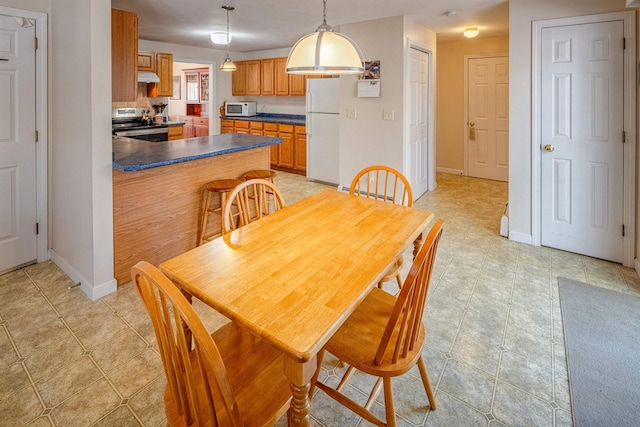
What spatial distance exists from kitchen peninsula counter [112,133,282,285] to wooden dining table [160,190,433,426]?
1264mm

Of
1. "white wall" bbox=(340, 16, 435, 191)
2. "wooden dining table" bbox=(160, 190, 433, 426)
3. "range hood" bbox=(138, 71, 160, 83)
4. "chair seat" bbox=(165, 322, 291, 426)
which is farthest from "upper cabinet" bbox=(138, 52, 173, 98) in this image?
"chair seat" bbox=(165, 322, 291, 426)

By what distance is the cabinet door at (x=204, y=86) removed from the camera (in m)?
A: 8.98

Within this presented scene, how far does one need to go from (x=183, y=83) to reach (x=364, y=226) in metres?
9.13

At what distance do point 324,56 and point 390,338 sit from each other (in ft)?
4.06

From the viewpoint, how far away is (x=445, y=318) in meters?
2.37

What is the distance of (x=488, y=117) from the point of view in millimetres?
6102

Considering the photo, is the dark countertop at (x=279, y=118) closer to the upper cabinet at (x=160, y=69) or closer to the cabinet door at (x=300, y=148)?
the cabinet door at (x=300, y=148)

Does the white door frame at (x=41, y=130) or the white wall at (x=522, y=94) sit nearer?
the white door frame at (x=41, y=130)

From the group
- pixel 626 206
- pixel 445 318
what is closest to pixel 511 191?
pixel 626 206

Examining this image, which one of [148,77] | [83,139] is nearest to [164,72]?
[148,77]

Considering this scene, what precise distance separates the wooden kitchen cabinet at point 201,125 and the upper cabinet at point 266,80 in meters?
1.37

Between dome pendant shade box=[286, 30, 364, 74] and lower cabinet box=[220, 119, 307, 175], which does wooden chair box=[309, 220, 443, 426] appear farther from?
lower cabinet box=[220, 119, 307, 175]

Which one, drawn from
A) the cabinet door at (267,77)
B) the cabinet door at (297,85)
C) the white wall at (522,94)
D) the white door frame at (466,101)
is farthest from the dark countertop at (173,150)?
the white door frame at (466,101)

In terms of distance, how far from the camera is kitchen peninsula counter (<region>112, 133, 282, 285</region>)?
106 inches
